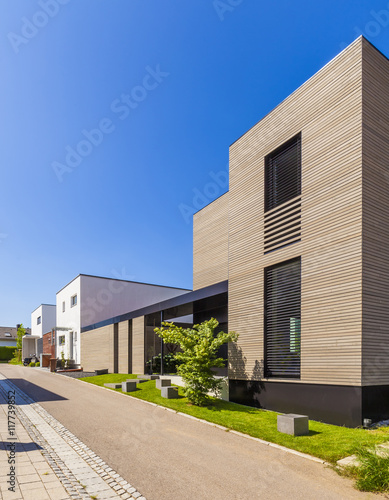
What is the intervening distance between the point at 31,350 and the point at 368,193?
54.6m

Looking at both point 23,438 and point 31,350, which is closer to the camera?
point 23,438

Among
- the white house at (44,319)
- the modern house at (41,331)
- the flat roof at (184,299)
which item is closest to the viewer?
the flat roof at (184,299)

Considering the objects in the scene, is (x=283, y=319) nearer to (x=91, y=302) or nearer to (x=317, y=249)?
(x=317, y=249)

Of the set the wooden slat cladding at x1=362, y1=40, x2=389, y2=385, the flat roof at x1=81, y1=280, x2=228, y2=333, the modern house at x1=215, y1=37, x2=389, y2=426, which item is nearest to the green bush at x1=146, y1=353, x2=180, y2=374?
the flat roof at x1=81, y1=280, x2=228, y2=333

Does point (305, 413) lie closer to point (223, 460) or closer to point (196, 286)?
point (223, 460)

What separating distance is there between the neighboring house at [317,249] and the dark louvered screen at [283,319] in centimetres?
3

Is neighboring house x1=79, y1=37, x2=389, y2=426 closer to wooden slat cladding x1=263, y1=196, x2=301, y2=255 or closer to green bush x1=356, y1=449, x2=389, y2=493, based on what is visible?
wooden slat cladding x1=263, y1=196, x2=301, y2=255

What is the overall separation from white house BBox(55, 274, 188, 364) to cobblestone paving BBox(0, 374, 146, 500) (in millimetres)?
23302

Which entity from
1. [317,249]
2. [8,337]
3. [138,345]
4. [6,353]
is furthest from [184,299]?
[8,337]

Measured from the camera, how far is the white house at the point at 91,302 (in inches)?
A: 1302

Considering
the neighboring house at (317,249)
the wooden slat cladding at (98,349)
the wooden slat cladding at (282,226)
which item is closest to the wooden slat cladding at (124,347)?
the wooden slat cladding at (98,349)

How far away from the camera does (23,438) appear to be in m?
7.96

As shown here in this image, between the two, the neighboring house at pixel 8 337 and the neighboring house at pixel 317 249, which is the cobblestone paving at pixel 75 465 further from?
the neighboring house at pixel 8 337

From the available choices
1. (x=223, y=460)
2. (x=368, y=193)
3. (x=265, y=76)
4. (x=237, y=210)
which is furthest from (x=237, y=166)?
(x=223, y=460)
